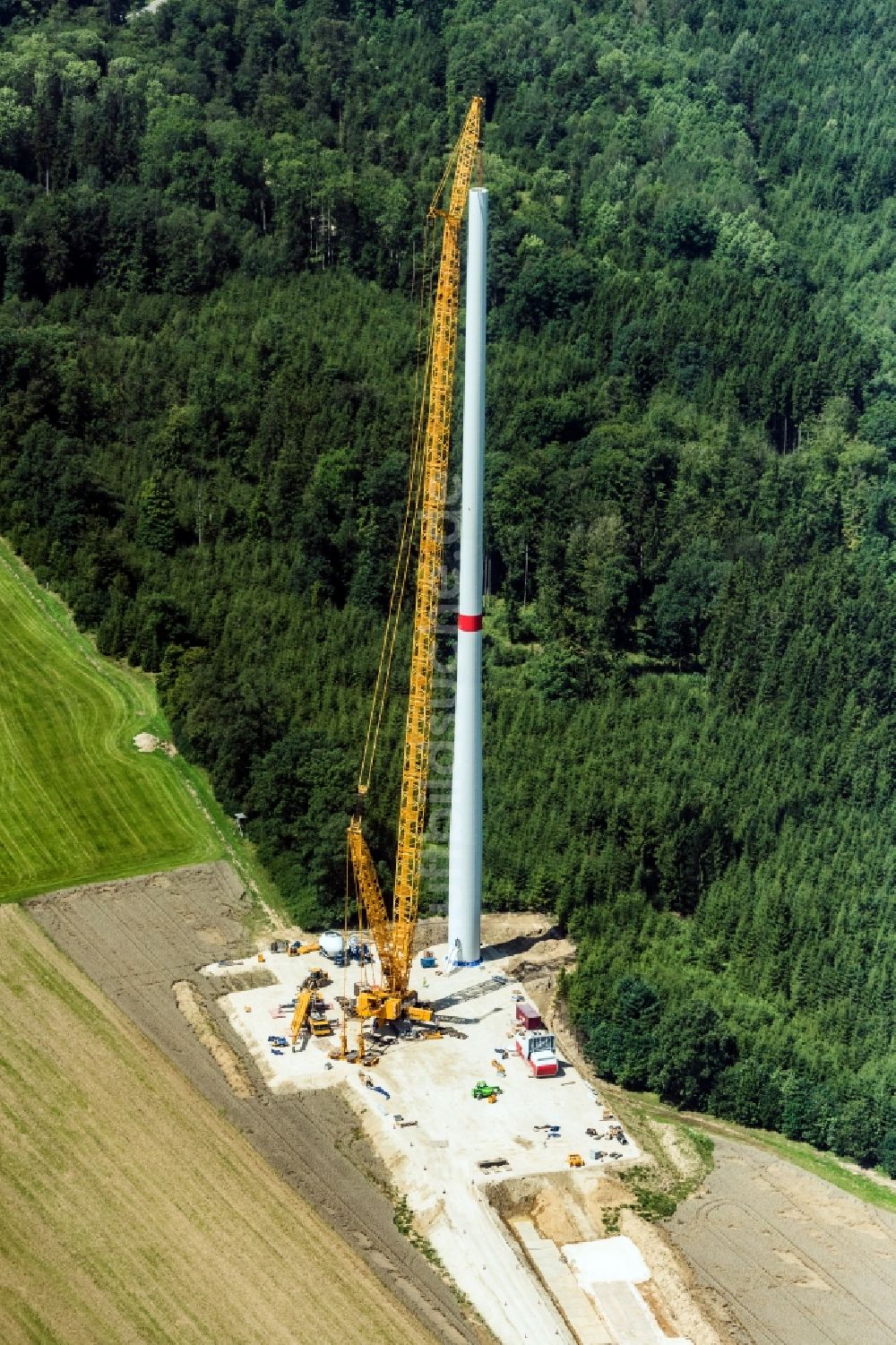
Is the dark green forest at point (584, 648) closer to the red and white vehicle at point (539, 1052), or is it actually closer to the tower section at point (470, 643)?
the red and white vehicle at point (539, 1052)

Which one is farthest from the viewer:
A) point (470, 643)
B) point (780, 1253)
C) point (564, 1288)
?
point (470, 643)

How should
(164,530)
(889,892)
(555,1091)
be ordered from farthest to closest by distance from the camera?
(164,530) < (889,892) < (555,1091)

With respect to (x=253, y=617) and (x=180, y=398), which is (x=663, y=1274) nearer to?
(x=253, y=617)

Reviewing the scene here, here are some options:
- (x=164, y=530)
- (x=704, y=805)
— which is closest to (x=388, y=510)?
(x=164, y=530)

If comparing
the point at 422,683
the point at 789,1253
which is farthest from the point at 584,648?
the point at 789,1253

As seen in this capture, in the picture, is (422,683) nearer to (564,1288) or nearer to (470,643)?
(470,643)

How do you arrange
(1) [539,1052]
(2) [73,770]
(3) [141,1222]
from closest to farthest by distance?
(3) [141,1222]
(1) [539,1052]
(2) [73,770]

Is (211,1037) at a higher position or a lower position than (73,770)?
higher
